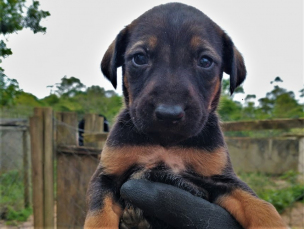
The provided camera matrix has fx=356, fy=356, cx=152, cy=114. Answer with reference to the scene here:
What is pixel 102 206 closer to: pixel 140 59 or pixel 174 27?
pixel 140 59

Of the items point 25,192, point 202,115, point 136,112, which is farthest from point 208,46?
point 25,192

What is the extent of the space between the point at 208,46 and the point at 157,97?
0.53m

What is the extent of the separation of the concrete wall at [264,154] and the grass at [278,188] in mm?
248

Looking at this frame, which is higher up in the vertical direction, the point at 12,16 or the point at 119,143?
the point at 12,16

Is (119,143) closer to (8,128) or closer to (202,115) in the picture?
(202,115)

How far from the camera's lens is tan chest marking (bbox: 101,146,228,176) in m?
2.24

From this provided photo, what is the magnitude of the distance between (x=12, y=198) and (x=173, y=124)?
5.97m

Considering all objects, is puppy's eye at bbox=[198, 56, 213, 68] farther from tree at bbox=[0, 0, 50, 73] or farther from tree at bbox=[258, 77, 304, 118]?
tree at bbox=[258, 77, 304, 118]

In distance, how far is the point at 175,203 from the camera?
229cm

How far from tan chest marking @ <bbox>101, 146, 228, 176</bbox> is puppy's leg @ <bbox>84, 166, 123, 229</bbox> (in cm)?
9

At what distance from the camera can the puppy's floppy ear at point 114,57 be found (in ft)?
7.82

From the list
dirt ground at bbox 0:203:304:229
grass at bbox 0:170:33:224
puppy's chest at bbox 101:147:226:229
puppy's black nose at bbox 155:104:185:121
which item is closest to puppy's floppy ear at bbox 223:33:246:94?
puppy's chest at bbox 101:147:226:229

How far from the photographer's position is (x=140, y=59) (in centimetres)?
216

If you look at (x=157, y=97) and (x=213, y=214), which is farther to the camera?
(x=213, y=214)
